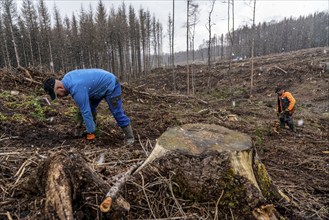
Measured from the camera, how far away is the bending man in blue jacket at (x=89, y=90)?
12.4 ft

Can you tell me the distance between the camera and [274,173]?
3984 millimetres

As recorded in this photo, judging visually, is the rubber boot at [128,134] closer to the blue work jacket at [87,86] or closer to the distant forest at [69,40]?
the blue work jacket at [87,86]

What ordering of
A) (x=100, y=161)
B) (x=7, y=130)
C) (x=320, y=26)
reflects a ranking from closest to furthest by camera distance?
(x=100, y=161) → (x=7, y=130) → (x=320, y=26)

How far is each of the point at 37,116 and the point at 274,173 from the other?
5.48 m

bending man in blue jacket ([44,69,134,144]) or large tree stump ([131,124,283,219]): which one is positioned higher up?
bending man in blue jacket ([44,69,134,144])

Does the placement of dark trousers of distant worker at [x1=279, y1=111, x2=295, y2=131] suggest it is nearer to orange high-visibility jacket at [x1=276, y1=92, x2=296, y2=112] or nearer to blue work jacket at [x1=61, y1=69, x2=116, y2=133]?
orange high-visibility jacket at [x1=276, y1=92, x2=296, y2=112]

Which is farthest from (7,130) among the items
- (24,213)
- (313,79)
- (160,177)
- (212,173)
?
(313,79)

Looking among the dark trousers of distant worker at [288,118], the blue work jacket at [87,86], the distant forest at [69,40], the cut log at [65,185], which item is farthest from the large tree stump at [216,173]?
the distant forest at [69,40]

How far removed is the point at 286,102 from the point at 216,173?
695cm

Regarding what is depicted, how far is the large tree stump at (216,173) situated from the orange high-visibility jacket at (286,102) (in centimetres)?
637

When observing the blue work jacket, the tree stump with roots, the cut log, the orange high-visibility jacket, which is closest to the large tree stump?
the tree stump with roots

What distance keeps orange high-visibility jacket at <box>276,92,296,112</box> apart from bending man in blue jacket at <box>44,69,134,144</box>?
580cm

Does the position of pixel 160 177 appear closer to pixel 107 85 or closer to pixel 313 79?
pixel 107 85

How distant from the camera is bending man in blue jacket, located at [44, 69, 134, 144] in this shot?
3779mm
